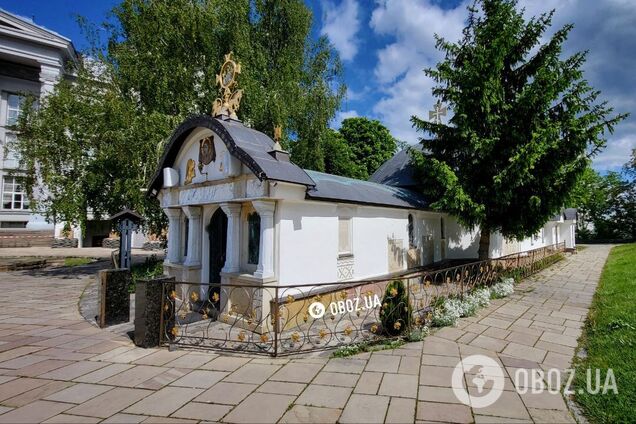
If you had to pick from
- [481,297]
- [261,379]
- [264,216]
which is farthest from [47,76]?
[481,297]

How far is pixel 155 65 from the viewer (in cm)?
1365

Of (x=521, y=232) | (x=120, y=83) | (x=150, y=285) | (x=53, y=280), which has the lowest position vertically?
(x=53, y=280)

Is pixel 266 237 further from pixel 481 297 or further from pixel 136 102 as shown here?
pixel 136 102

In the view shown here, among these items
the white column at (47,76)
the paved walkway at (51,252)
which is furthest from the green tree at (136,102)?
the white column at (47,76)

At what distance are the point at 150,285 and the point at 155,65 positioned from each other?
1143 cm

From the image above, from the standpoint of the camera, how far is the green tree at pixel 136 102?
12.6 meters

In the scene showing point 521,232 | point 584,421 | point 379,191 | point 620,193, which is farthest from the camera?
point 620,193

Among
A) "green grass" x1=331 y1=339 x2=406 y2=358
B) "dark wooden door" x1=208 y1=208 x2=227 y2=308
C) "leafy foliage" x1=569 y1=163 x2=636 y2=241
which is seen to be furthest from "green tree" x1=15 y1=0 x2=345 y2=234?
"leafy foliage" x1=569 y1=163 x2=636 y2=241

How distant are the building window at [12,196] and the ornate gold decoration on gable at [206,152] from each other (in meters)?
25.5

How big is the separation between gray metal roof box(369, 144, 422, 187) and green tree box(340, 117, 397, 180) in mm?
13068

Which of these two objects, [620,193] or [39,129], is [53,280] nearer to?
[39,129]

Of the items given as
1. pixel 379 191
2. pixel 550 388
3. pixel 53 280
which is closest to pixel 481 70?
pixel 379 191

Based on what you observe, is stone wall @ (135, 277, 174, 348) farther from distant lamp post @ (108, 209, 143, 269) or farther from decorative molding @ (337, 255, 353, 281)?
decorative molding @ (337, 255, 353, 281)

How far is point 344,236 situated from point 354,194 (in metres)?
1.18
